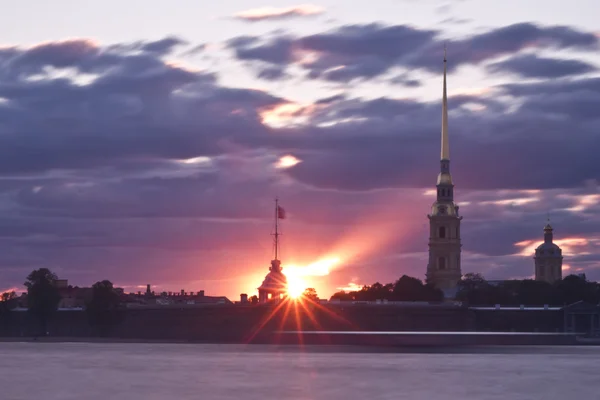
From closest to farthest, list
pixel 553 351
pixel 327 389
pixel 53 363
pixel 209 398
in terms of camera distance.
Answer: pixel 209 398 → pixel 327 389 → pixel 53 363 → pixel 553 351

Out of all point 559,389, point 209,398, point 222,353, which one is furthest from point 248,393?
point 222,353

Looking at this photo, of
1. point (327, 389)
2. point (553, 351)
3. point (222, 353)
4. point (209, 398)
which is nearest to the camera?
point (209, 398)

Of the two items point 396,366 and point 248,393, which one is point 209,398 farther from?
point 396,366

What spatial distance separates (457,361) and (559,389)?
1575 inches

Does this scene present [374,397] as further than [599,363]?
No

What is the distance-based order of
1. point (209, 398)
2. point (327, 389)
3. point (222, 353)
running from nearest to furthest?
point (209, 398), point (327, 389), point (222, 353)

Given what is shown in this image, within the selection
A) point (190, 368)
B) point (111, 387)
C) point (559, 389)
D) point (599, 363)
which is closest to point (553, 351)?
point (599, 363)

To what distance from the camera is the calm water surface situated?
3522 inches

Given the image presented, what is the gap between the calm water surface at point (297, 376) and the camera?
89.5 m

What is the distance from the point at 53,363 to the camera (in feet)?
424

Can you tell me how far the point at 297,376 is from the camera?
4188 inches

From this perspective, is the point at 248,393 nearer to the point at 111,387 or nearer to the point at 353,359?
the point at 111,387

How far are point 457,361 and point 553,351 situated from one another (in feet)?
113

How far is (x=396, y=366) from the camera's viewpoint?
404 feet
